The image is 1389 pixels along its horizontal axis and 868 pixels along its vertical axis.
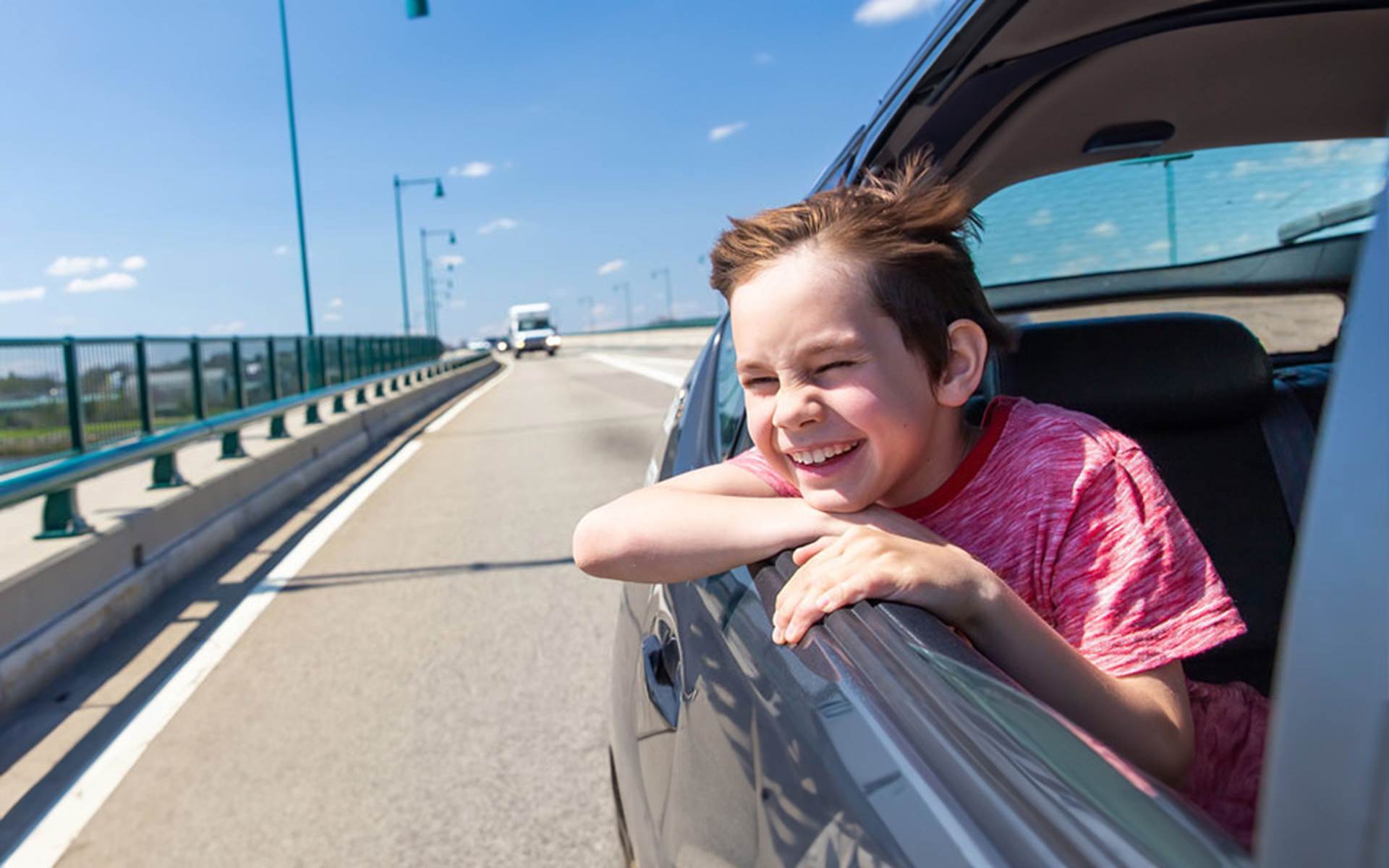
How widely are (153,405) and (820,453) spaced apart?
387 inches

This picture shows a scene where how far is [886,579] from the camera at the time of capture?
146 cm

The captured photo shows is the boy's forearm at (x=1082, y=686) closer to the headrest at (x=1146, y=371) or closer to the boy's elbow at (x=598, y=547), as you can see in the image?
the boy's elbow at (x=598, y=547)

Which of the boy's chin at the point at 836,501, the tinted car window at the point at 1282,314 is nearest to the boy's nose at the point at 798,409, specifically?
the boy's chin at the point at 836,501

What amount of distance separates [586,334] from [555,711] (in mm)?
123120

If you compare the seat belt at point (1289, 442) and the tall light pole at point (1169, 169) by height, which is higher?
the tall light pole at point (1169, 169)

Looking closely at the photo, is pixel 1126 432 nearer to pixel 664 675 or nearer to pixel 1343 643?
pixel 664 675

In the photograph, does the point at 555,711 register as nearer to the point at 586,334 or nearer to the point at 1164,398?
the point at 1164,398

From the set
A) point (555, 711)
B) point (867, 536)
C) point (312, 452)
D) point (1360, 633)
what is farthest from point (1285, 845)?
point (312, 452)

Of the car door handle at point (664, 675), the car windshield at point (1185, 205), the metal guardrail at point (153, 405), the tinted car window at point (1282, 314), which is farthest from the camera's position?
the metal guardrail at point (153, 405)

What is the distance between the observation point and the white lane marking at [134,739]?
11.8ft

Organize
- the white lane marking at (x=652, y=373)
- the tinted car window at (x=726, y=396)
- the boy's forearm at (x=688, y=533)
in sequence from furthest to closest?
the white lane marking at (x=652, y=373) < the tinted car window at (x=726, y=396) < the boy's forearm at (x=688, y=533)

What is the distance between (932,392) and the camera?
177 cm

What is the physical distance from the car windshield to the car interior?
44mm

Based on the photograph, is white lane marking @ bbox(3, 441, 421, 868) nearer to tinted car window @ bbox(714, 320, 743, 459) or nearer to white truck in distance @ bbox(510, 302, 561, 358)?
tinted car window @ bbox(714, 320, 743, 459)
